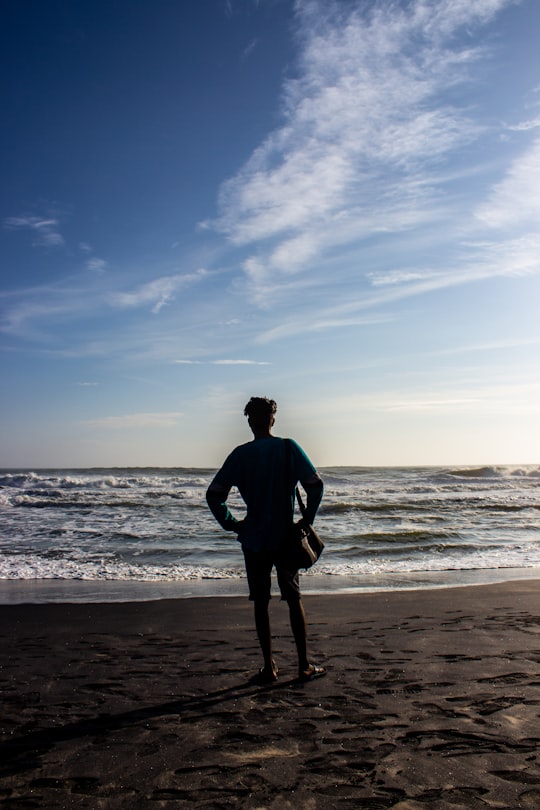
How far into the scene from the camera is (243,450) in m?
4.68

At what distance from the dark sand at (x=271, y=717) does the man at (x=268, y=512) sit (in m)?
0.39

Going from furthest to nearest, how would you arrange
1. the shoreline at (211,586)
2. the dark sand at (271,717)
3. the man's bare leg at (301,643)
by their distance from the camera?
the shoreline at (211,586)
the man's bare leg at (301,643)
the dark sand at (271,717)

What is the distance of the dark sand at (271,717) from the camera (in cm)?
282

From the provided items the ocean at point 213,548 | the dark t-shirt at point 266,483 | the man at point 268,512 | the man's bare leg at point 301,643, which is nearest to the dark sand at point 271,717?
the man's bare leg at point 301,643

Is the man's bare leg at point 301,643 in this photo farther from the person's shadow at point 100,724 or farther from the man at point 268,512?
the person's shadow at point 100,724

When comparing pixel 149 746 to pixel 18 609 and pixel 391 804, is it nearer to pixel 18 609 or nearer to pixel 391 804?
pixel 391 804

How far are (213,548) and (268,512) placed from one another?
8.39 metres

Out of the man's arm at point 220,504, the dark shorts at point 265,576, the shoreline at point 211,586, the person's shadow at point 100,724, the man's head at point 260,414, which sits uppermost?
the man's head at point 260,414

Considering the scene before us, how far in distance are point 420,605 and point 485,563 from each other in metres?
4.43

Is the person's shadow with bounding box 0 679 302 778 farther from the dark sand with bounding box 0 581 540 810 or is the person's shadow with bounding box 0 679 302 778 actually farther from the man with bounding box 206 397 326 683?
the man with bounding box 206 397 326 683

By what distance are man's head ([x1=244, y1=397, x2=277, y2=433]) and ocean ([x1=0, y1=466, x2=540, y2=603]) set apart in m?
4.57

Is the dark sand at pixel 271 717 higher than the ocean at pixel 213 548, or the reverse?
the dark sand at pixel 271 717

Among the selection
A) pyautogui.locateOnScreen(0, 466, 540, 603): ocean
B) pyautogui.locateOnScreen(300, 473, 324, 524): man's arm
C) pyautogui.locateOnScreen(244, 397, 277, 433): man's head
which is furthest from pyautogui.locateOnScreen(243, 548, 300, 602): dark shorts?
pyautogui.locateOnScreen(0, 466, 540, 603): ocean

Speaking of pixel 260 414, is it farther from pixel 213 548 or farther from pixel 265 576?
pixel 213 548
